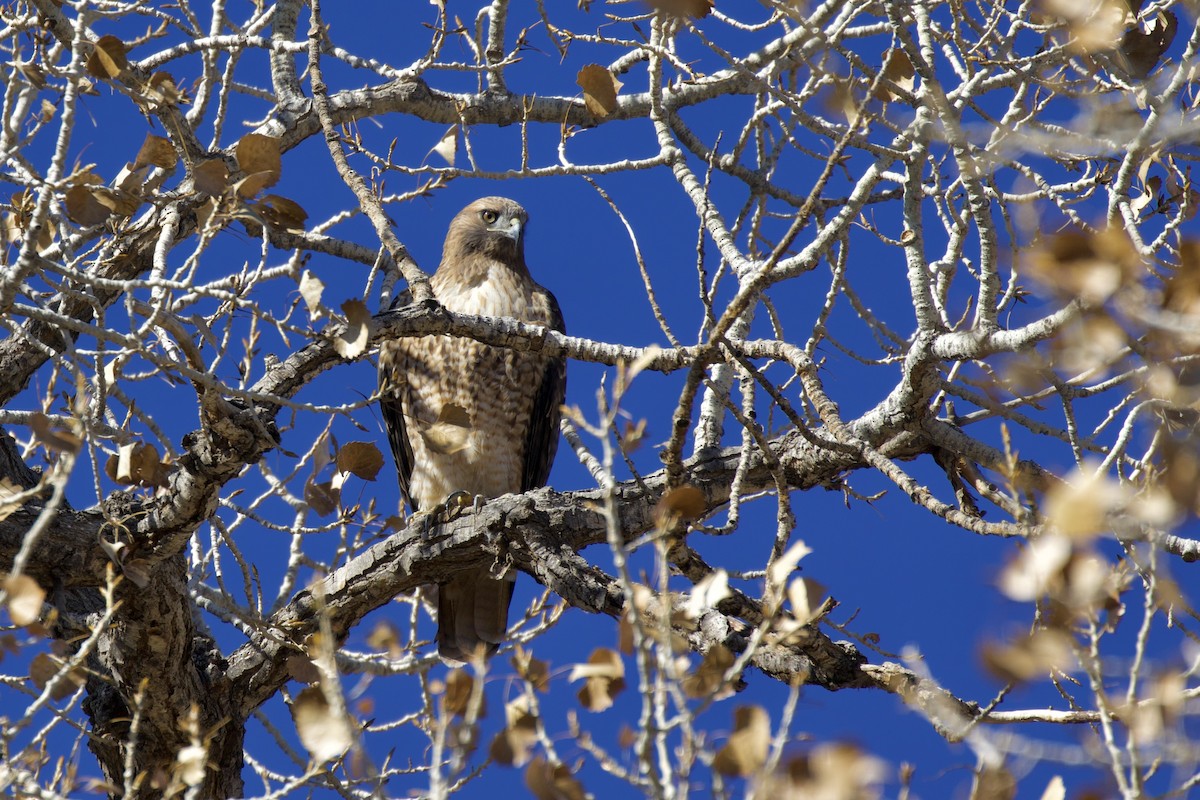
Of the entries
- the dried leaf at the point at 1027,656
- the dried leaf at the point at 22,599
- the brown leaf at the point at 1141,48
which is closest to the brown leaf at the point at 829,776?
the dried leaf at the point at 1027,656

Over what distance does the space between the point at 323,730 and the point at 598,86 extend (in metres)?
1.77

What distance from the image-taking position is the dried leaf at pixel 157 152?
2.79 metres

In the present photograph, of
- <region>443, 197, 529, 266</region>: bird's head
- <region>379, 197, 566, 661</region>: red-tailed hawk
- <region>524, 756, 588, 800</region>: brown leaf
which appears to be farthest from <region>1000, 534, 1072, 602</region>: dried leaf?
<region>443, 197, 529, 266</region>: bird's head

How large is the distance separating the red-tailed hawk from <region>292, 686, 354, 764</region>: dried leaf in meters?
3.12

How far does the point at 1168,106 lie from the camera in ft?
6.78

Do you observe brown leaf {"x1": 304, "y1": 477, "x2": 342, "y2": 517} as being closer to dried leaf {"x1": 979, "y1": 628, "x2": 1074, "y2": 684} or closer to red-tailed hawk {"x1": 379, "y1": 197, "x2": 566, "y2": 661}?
red-tailed hawk {"x1": 379, "y1": 197, "x2": 566, "y2": 661}

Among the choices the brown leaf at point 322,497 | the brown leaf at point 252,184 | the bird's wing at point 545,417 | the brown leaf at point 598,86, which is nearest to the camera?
the brown leaf at point 252,184

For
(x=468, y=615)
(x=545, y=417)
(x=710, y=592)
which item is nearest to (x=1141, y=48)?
(x=710, y=592)

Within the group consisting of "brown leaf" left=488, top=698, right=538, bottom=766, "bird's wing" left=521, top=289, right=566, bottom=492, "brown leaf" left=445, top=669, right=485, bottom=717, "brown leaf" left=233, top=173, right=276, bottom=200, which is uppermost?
"bird's wing" left=521, top=289, right=566, bottom=492

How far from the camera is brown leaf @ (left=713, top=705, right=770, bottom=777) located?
1.75m

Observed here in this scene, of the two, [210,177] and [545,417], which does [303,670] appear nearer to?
[210,177]

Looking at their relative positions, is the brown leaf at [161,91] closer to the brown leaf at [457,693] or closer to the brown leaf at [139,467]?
the brown leaf at [139,467]

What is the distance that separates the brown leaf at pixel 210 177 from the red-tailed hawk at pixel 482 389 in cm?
250

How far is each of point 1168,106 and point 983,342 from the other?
599 millimetres
